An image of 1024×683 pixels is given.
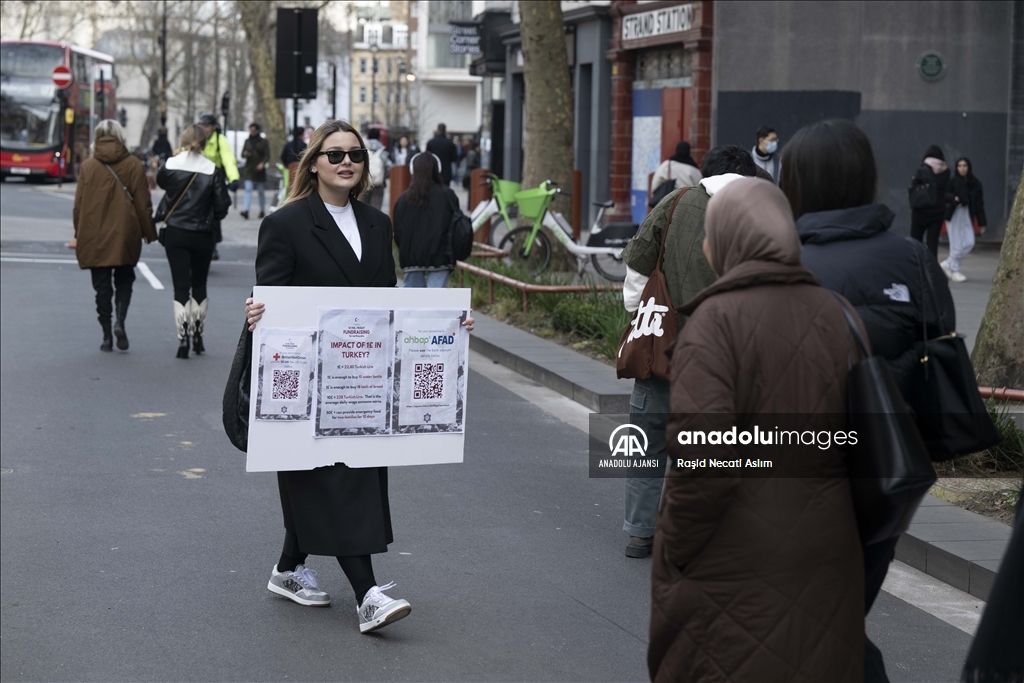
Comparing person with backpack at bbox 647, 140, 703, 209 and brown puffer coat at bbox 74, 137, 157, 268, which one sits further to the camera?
person with backpack at bbox 647, 140, 703, 209

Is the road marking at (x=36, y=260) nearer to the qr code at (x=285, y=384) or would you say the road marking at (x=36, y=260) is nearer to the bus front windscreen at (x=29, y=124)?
the qr code at (x=285, y=384)

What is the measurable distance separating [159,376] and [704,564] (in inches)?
342

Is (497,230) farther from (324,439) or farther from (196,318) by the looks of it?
(324,439)

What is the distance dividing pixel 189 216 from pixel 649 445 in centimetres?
643

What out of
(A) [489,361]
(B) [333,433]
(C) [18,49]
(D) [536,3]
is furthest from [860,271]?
(C) [18,49]

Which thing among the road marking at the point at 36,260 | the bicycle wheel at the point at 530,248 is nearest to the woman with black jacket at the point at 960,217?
the bicycle wheel at the point at 530,248

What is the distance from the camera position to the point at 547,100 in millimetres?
18156

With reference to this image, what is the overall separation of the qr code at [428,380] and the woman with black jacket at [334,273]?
22 cm

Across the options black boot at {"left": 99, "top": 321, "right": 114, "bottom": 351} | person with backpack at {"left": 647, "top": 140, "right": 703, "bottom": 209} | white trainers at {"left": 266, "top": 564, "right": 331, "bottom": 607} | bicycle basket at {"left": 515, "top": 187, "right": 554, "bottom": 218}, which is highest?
person with backpack at {"left": 647, "top": 140, "right": 703, "bottom": 209}

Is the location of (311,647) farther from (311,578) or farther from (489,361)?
(489,361)

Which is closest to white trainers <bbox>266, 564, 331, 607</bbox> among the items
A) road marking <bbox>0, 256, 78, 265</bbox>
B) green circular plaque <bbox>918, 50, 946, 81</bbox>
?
road marking <bbox>0, 256, 78, 265</bbox>

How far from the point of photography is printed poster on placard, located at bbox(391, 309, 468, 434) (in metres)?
5.16

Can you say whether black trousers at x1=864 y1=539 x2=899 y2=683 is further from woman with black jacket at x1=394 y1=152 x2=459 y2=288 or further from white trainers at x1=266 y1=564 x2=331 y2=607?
woman with black jacket at x1=394 y1=152 x2=459 y2=288

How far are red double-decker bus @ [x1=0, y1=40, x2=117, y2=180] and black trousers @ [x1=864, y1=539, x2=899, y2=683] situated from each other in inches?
1721
